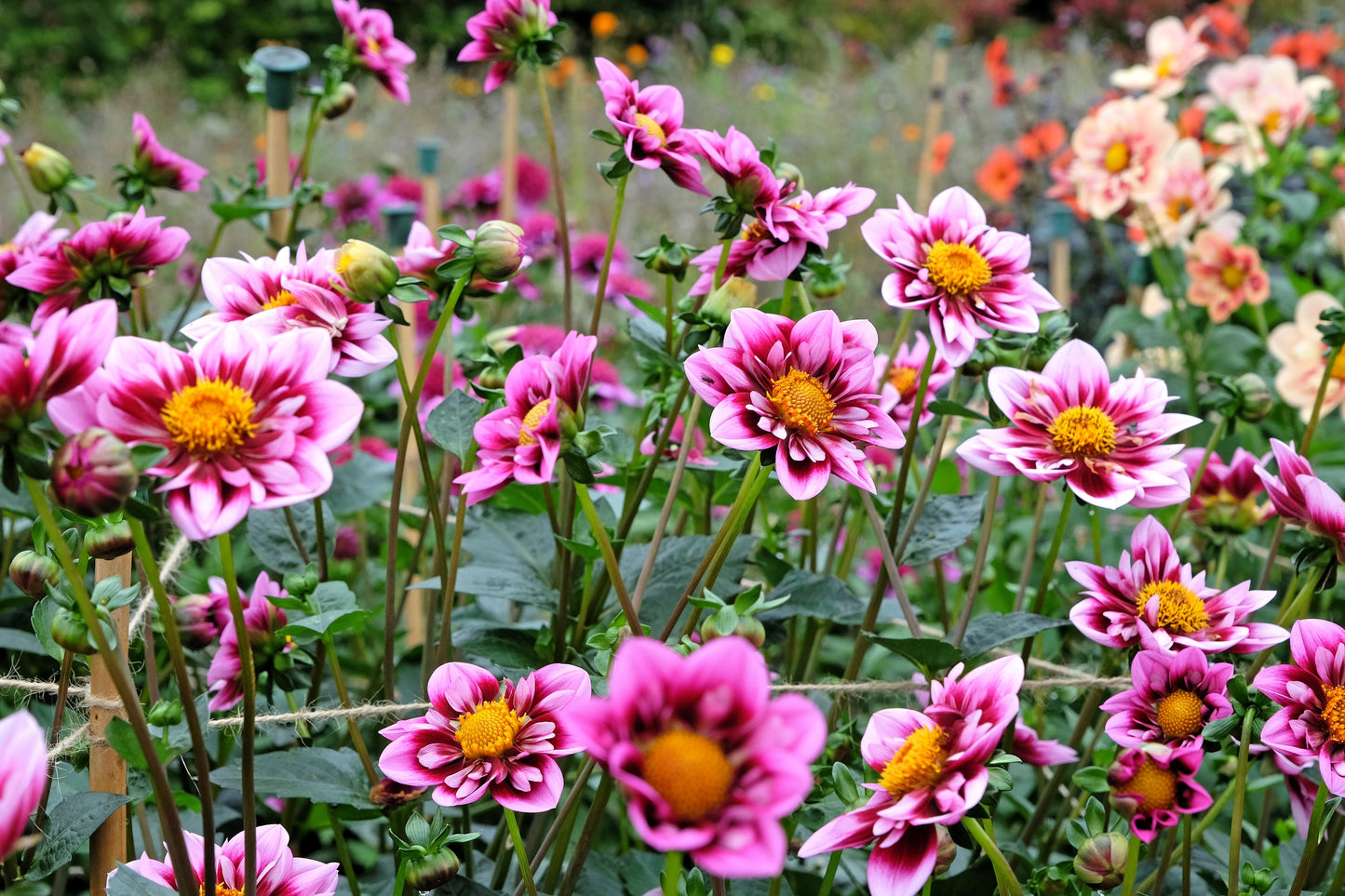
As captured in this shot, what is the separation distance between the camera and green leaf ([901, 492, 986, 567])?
2.66 ft

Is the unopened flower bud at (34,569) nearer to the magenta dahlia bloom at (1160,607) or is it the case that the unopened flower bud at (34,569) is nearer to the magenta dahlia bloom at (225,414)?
the magenta dahlia bloom at (225,414)

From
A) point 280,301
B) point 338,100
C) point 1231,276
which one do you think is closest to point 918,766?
point 280,301

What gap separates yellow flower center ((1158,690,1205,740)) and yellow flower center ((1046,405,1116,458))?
0.49 feet

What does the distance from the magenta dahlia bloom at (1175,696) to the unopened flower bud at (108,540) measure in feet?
1.84

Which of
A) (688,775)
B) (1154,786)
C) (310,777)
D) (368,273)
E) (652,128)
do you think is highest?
(652,128)

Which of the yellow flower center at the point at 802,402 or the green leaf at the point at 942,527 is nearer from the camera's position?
the yellow flower center at the point at 802,402

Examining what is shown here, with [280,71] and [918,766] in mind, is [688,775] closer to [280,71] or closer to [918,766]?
[918,766]

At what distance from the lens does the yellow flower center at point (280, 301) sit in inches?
26.4

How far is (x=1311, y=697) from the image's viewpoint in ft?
1.99

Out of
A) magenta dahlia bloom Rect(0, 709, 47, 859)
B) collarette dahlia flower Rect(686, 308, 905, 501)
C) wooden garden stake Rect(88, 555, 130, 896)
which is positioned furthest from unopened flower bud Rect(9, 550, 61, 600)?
collarette dahlia flower Rect(686, 308, 905, 501)

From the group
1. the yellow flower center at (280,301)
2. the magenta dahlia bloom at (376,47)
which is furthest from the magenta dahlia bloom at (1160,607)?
the magenta dahlia bloom at (376,47)

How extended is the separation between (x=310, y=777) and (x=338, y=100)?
2.12 feet

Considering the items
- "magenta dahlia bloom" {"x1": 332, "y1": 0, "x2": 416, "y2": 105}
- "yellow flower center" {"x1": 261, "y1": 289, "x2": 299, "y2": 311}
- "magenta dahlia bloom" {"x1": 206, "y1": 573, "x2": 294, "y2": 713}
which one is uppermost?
"magenta dahlia bloom" {"x1": 332, "y1": 0, "x2": 416, "y2": 105}

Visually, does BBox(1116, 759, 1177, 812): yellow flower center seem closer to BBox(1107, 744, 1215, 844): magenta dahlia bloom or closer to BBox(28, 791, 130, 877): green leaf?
BBox(1107, 744, 1215, 844): magenta dahlia bloom
